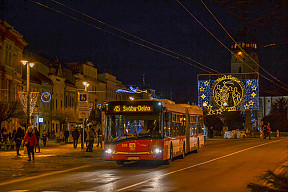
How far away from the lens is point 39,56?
A: 7619 centimetres

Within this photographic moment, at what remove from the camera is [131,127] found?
848 inches

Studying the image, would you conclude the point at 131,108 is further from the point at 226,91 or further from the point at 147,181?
the point at 226,91

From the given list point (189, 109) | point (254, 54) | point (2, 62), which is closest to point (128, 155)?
point (189, 109)

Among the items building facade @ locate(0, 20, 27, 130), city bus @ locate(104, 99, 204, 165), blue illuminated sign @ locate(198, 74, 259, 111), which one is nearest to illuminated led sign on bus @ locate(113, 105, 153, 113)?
city bus @ locate(104, 99, 204, 165)

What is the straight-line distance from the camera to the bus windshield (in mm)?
21312

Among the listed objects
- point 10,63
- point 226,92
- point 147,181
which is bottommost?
point 147,181

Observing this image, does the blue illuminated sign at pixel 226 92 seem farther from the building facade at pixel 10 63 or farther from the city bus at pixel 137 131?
the city bus at pixel 137 131

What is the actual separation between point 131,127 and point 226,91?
4229 cm

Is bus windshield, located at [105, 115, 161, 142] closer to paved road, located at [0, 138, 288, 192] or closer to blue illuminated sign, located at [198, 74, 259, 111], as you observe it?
paved road, located at [0, 138, 288, 192]

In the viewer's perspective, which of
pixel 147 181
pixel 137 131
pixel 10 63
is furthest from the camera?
pixel 10 63

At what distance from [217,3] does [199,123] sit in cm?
2674

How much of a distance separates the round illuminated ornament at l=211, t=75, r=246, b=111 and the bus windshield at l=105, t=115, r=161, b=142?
135 feet

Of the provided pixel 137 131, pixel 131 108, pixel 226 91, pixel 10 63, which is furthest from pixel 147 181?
pixel 226 91

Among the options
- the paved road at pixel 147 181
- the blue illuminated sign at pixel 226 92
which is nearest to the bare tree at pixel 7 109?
the paved road at pixel 147 181
